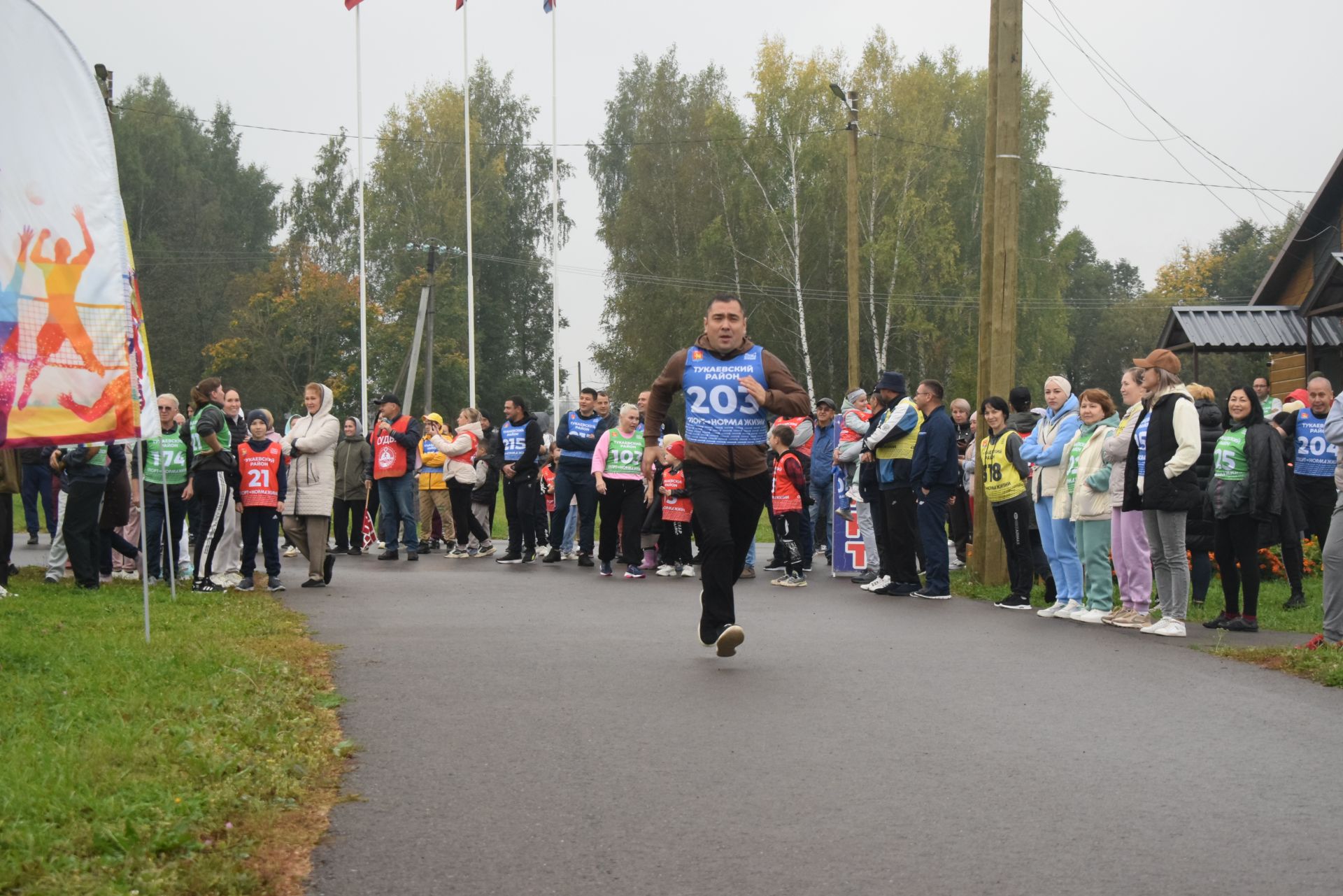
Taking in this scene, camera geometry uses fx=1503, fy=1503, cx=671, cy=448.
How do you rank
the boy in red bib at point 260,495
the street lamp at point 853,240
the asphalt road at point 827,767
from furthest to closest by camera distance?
the street lamp at point 853,240 < the boy in red bib at point 260,495 < the asphalt road at point 827,767

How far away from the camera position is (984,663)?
9.09 m

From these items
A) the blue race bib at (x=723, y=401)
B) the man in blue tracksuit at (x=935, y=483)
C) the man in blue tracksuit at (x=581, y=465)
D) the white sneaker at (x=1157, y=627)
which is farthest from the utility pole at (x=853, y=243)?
the blue race bib at (x=723, y=401)

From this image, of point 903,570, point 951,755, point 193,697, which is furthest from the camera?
point 903,570

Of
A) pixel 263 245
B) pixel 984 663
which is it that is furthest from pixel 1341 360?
pixel 263 245

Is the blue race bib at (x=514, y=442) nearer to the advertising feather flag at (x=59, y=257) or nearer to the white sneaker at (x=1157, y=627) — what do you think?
the white sneaker at (x=1157, y=627)

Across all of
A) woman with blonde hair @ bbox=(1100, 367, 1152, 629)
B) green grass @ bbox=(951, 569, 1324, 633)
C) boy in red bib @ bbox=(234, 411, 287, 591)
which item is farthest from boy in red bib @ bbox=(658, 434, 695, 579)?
woman with blonde hair @ bbox=(1100, 367, 1152, 629)

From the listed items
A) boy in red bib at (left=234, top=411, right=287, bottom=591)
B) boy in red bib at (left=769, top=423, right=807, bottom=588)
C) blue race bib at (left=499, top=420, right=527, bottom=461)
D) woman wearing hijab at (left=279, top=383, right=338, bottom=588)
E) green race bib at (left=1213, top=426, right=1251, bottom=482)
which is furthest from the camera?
blue race bib at (left=499, top=420, right=527, bottom=461)

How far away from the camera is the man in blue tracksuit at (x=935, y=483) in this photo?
45.4 feet

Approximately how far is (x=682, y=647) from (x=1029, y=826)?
4.75m

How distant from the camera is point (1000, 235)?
1508 cm

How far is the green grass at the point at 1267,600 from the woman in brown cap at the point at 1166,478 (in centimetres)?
99

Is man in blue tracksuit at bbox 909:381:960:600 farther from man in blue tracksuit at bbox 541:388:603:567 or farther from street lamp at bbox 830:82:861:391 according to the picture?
street lamp at bbox 830:82:861:391

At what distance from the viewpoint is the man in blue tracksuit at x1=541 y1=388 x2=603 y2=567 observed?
17.9 metres

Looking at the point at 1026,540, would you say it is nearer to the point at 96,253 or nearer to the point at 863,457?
the point at 863,457
